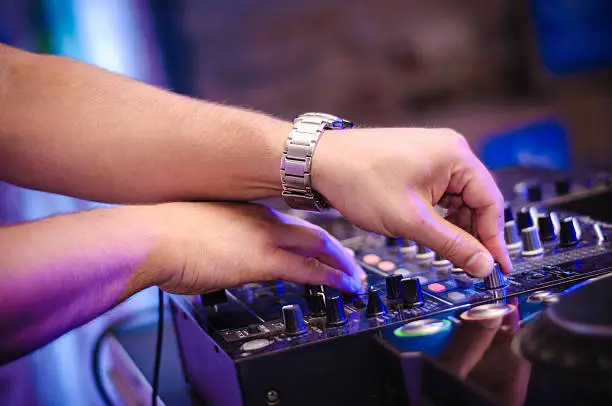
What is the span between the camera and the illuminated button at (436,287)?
35.8 inches

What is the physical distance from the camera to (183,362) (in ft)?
3.69

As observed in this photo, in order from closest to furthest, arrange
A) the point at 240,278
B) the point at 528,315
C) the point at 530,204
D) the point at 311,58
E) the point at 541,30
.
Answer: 1. the point at 528,315
2. the point at 240,278
3. the point at 530,204
4. the point at 311,58
5. the point at 541,30

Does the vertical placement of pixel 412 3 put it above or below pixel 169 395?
above

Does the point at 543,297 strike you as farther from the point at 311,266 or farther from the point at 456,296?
the point at 311,266

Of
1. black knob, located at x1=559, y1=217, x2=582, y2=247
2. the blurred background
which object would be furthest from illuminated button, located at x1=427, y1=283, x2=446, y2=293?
the blurred background

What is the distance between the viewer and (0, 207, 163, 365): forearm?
76cm

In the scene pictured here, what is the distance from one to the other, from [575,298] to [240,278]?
1.52ft

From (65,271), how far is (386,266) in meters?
0.49

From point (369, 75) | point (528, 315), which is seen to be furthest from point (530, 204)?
point (369, 75)

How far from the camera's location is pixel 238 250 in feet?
3.14

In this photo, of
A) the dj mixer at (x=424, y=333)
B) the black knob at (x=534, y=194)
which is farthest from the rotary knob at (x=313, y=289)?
the black knob at (x=534, y=194)

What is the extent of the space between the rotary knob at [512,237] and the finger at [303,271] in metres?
0.24

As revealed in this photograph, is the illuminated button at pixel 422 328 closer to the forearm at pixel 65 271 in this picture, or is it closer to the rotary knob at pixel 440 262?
the rotary knob at pixel 440 262

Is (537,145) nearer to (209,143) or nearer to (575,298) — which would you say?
(209,143)
